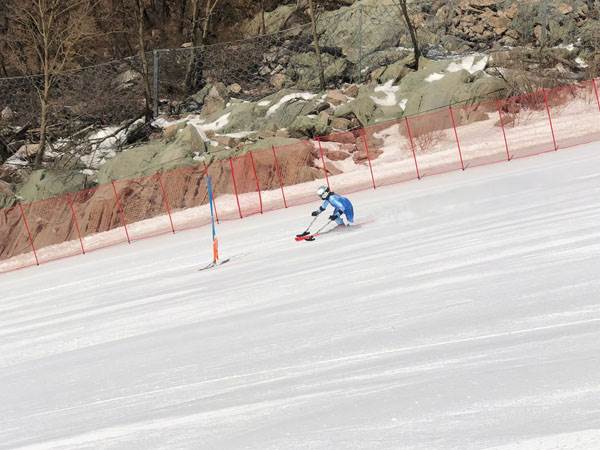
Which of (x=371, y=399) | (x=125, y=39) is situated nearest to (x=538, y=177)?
(x=371, y=399)

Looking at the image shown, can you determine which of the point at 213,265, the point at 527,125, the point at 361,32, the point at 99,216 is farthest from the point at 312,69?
the point at 213,265

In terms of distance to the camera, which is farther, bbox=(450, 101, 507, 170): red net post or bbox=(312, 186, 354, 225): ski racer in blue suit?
bbox=(450, 101, 507, 170): red net post

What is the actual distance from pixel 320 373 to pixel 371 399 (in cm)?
105

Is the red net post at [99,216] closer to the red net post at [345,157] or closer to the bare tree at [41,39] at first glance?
the bare tree at [41,39]

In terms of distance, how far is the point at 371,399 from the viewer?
270 inches

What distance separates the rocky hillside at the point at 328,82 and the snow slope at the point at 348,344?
54.4 ft

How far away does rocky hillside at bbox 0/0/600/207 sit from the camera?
108ft

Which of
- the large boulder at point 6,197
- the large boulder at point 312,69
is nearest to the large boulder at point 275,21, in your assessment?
the large boulder at point 312,69

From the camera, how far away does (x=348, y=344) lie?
862 centimetres

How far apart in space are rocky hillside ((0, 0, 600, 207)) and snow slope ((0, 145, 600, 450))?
16.6 metres

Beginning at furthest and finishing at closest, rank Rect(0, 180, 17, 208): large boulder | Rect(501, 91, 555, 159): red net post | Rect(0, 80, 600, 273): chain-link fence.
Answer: Rect(0, 180, 17, 208): large boulder, Rect(0, 80, 600, 273): chain-link fence, Rect(501, 91, 555, 159): red net post

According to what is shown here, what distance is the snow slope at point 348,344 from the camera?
6301mm

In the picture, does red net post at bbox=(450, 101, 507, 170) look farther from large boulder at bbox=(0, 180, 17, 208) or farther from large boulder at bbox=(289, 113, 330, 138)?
large boulder at bbox=(0, 180, 17, 208)

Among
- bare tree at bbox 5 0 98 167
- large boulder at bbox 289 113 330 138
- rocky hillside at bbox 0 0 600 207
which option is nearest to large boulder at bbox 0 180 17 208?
rocky hillside at bbox 0 0 600 207
